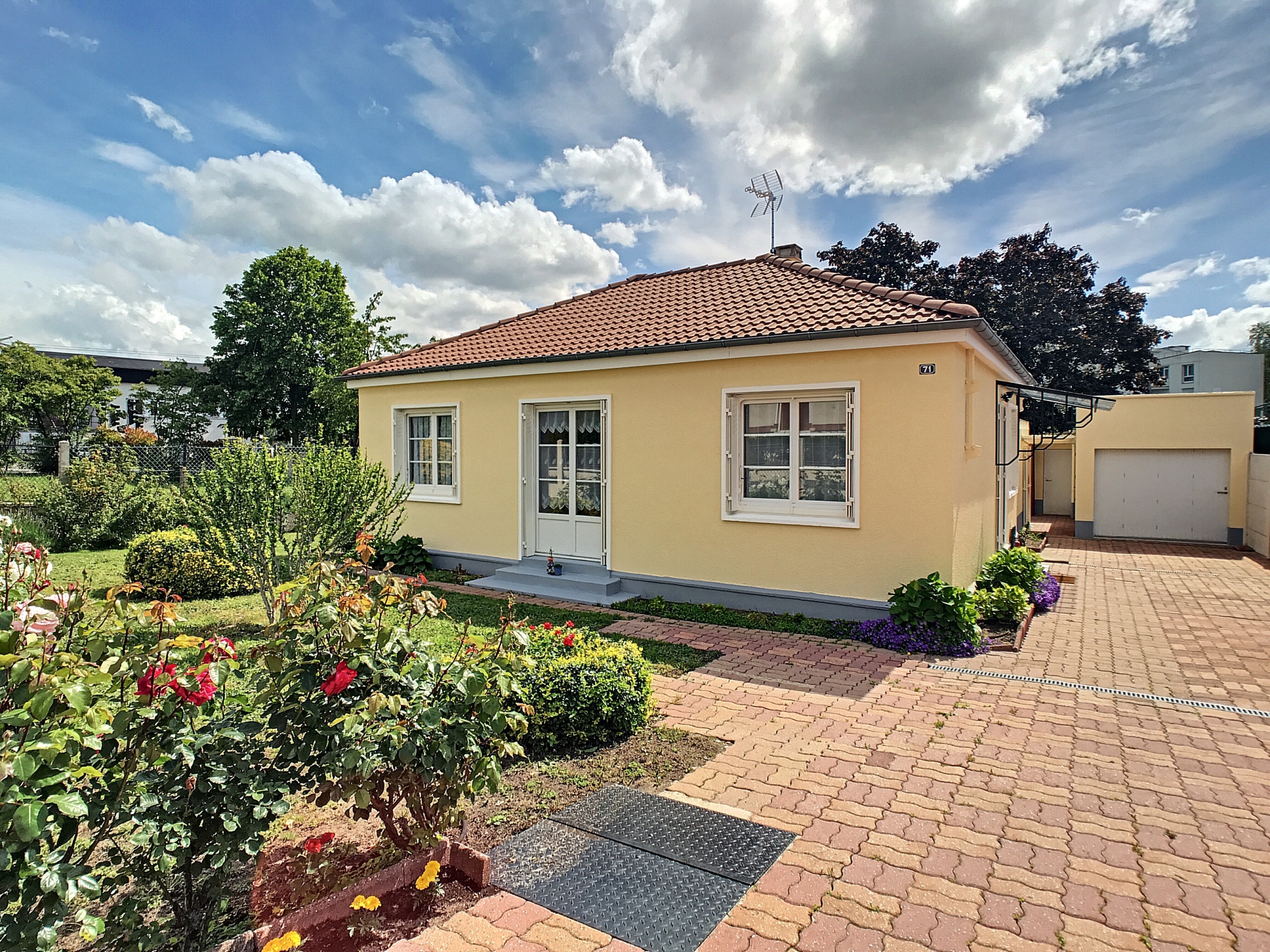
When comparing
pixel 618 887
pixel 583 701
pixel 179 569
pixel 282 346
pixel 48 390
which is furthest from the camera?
pixel 282 346

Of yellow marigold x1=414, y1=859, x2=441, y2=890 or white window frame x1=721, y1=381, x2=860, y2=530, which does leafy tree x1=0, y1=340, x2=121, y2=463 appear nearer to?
white window frame x1=721, y1=381, x2=860, y2=530

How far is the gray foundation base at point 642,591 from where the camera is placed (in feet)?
27.1

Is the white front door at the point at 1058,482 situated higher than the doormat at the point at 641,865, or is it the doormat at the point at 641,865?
the white front door at the point at 1058,482

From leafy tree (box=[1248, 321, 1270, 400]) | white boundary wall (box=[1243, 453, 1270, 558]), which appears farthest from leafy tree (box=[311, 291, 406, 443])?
leafy tree (box=[1248, 321, 1270, 400])

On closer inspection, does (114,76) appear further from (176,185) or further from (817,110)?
(817,110)

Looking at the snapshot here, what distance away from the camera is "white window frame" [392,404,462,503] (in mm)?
11586

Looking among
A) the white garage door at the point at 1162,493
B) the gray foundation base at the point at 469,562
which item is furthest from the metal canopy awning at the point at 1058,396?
the gray foundation base at the point at 469,562

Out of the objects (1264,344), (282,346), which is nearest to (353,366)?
(282,346)

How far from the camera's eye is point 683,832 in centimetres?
372

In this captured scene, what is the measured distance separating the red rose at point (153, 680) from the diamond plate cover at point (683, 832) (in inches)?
87.7

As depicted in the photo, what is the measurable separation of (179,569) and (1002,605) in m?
11.1

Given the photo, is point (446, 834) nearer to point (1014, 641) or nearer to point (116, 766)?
point (116, 766)

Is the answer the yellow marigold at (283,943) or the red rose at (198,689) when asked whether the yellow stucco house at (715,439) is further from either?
the red rose at (198,689)

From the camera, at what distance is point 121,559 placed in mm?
12336
